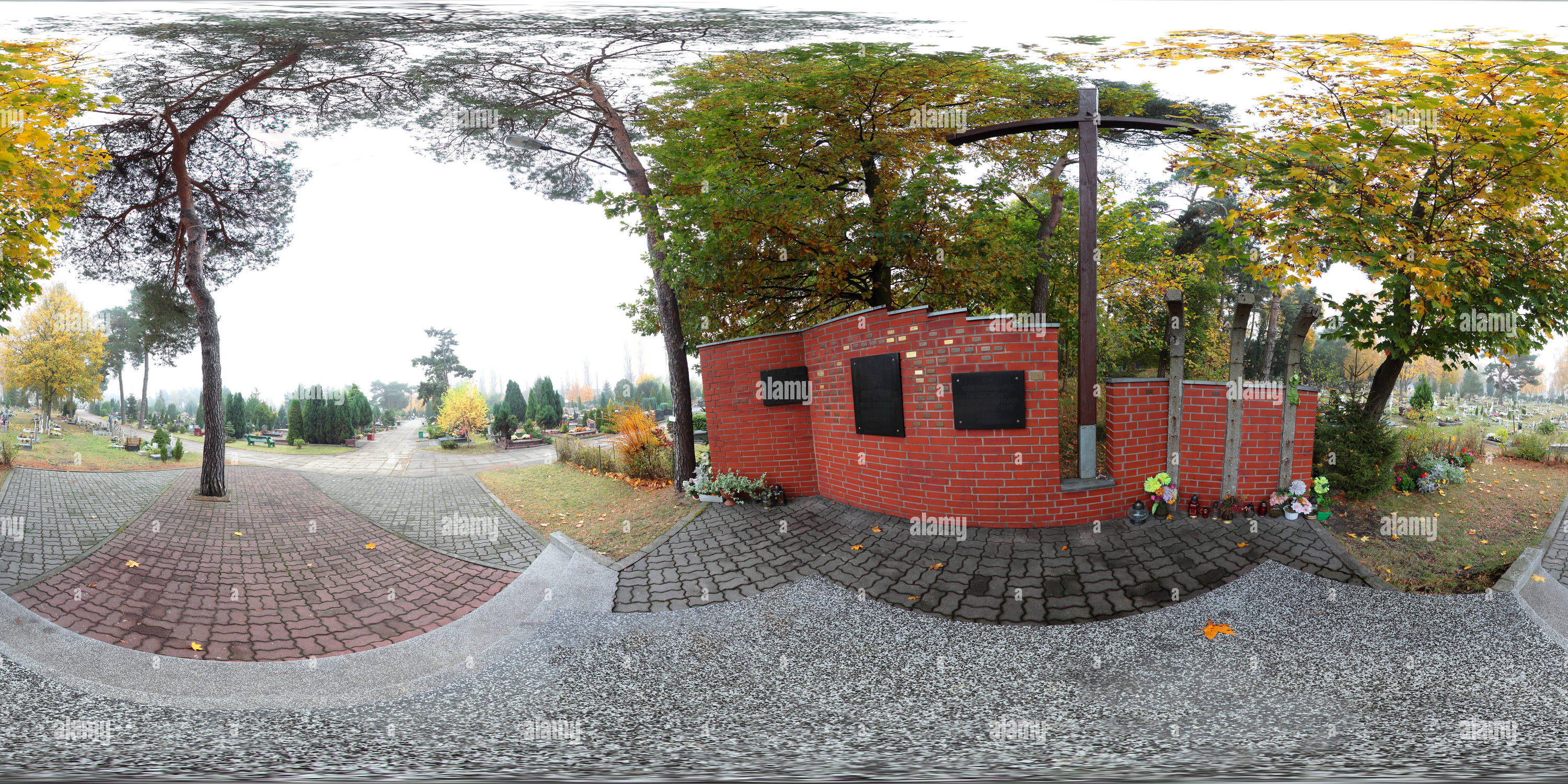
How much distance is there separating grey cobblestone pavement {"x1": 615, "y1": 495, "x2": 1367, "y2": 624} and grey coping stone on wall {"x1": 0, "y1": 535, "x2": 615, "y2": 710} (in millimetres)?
529

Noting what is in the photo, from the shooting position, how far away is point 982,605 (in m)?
1.95

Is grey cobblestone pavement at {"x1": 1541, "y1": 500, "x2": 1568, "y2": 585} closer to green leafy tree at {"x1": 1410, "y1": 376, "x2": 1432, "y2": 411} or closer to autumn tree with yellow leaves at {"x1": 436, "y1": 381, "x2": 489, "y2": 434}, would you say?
green leafy tree at {"x1": 1410, "y1": 376, "x2": 1432, "y2": 411}

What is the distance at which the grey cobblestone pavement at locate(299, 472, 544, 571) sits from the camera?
179 centimetres

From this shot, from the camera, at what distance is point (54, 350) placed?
6.43ft

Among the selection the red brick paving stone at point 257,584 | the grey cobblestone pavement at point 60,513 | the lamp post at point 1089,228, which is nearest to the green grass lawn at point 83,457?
the grey cobblestone pavement at point 60,513

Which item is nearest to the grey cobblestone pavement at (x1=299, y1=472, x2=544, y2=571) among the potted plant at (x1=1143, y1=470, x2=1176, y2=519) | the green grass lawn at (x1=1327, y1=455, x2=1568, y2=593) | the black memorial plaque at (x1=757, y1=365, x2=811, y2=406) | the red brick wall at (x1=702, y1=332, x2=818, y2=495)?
the red brick wall at (x1=702, y1=332, x2=818, y2=495)

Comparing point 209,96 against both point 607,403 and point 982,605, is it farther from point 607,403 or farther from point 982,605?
point 982,605

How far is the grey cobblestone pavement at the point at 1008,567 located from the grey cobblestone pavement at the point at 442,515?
0.48 metres

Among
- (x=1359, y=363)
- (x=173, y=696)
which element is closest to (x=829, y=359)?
(x=1359, y=363)

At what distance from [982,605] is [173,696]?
2.97 meters

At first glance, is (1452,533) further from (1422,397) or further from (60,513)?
(60,513)

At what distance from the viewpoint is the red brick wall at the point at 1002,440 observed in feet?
6.88

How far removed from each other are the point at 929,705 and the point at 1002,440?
3.78ft

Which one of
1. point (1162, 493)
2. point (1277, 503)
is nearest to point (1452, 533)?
point (1277, 503)
